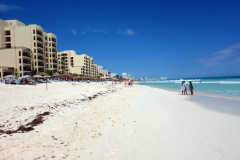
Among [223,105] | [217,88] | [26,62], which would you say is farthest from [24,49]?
[217,88]

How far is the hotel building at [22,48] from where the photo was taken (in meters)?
35.4

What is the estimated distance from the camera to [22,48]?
35969 millimetres

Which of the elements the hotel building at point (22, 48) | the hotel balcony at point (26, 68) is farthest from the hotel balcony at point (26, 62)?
the hotel balcony at point (26, 68)

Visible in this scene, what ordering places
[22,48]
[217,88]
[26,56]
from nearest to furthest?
[217,88] → [22,48] → [26,56]

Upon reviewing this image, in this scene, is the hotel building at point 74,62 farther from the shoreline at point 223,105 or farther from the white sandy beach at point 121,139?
the white sandy beach at point 121,139

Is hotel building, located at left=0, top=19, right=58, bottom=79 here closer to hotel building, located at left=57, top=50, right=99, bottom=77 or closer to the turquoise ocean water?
hotel building, located at left=57, top=50, right=99, bottom=77

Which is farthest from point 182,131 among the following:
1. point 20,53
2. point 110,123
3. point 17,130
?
point 20,53

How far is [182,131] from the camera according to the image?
4105 millimetres

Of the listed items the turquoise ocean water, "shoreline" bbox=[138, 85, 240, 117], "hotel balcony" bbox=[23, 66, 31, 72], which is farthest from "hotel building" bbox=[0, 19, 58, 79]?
"shoreline" bbox=[138, 85, 240, 117]

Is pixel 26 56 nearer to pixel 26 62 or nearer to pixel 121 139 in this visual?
pixel 26 62

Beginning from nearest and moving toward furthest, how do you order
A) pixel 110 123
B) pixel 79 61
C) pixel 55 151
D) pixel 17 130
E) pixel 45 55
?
pixel 55 151, pixel 17 130, pixel 110 123, pixel 45 55, pixel 79 61

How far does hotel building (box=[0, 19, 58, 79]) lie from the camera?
35.4 m

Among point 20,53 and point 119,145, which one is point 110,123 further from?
point 20,53

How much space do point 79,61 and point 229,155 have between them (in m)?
74.8
